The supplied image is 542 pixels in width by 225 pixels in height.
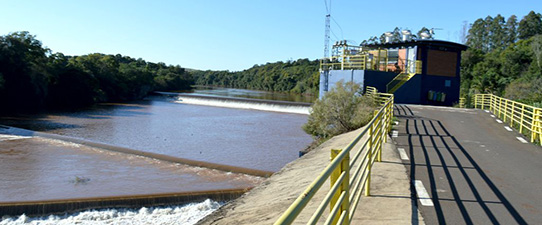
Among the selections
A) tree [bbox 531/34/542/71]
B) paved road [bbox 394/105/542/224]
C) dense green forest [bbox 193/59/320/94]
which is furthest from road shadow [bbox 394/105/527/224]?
dense green forest [bbox 193/59/320/94]

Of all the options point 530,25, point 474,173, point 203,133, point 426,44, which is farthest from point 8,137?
point 530,25

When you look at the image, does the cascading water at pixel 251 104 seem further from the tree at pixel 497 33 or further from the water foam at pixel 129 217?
the tree at pixel 497 33

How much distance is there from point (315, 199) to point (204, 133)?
21553 mm

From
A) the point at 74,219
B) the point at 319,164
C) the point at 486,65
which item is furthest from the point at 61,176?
the point at 486,65

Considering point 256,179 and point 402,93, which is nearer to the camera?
point 256,179

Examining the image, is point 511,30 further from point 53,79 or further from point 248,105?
point 53,79

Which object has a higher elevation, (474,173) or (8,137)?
(474,173)

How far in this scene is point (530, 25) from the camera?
86.3m

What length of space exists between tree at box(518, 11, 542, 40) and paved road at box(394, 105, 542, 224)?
85878mm

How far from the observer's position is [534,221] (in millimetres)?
5160

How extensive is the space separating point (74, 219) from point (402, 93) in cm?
2226

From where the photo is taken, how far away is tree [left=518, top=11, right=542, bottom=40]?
8556 centimetres

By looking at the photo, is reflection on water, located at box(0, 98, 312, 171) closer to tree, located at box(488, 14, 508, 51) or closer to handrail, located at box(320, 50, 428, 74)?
handrail, located at box(320, 50, 428, 74)

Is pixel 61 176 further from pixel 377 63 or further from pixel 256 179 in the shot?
pixel 377 63
